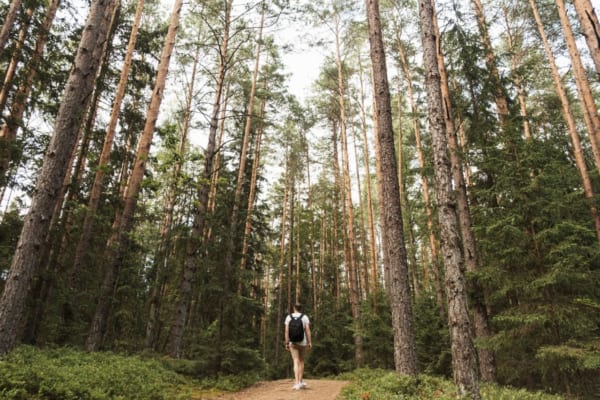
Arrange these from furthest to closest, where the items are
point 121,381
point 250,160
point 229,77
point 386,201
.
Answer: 1. point 250,160
2. point 229,77
3. point 386,201
4. point 121,381

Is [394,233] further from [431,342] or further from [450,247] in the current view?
[431,342]

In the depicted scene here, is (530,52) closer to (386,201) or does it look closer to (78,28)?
(386,201)

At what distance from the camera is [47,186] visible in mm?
5223

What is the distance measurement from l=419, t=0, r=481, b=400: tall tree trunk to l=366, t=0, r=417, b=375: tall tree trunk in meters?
1.56

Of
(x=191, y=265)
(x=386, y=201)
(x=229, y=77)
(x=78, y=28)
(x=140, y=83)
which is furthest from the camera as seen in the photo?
(x=229, y=77)

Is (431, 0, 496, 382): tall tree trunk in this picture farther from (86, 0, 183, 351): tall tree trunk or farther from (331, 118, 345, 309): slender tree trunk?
(331, 118, 345, 309): slender tree trunk

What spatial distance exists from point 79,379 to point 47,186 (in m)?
2.98

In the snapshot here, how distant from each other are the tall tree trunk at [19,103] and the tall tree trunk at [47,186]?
513 cm

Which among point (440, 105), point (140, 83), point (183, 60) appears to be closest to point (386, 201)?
point (440, 105)

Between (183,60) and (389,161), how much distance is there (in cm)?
1371

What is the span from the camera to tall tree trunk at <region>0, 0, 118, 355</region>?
4684 millimetres

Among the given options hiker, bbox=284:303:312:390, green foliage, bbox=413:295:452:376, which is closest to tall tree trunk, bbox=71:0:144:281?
hiker, bbox=284:303:312:390

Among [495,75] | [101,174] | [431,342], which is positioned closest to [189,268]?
[101,174]

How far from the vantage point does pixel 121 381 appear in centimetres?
517
